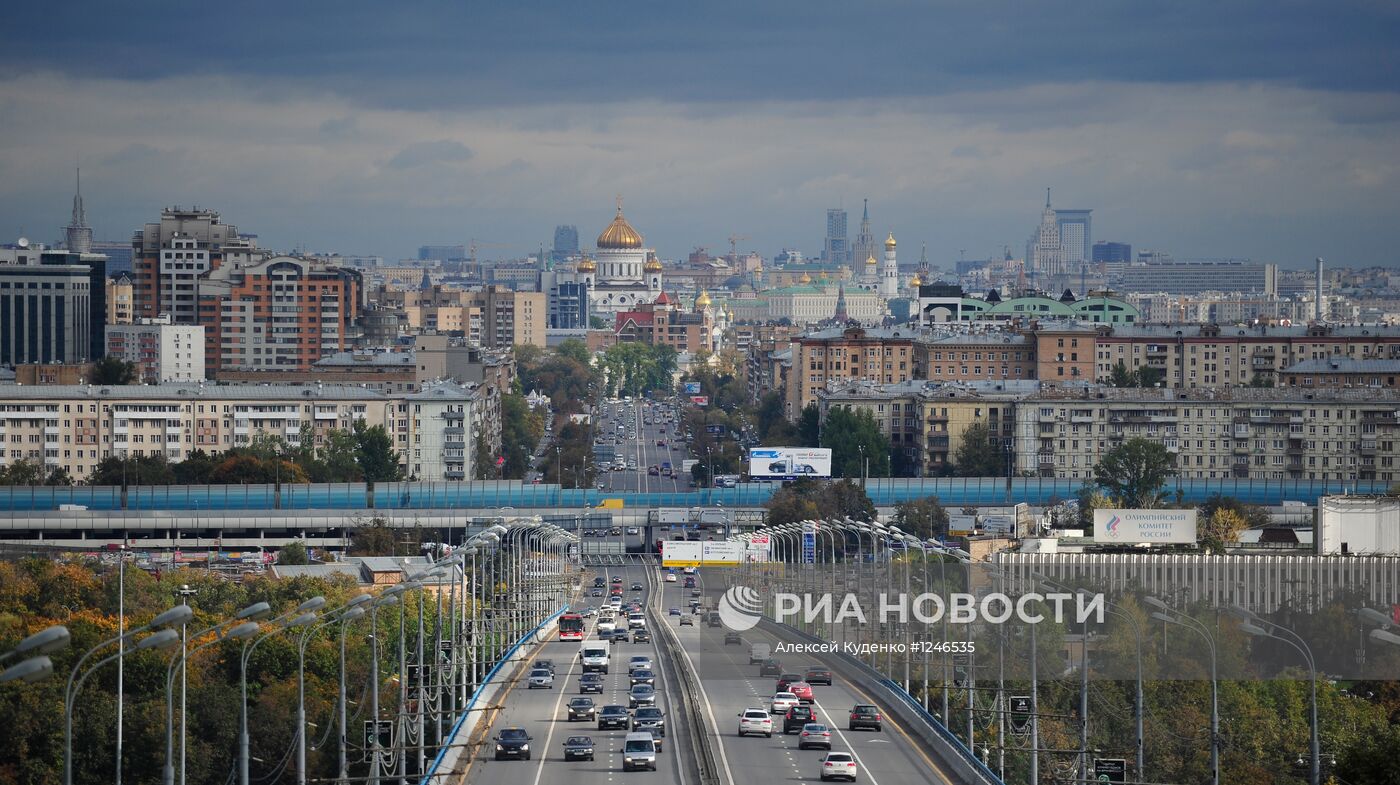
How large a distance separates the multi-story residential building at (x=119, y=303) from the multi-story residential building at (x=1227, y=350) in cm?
7053

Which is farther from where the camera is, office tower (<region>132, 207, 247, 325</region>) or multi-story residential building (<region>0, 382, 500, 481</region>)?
office tower (<region>132, 207, 247, 325</region>)

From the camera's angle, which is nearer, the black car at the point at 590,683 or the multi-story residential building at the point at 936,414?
the black car at the point at 590,683

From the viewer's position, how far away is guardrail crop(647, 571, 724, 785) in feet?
112

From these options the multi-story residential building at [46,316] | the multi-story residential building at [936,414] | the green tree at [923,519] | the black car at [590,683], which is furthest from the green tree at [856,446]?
the multi-story residential building at [46,316]

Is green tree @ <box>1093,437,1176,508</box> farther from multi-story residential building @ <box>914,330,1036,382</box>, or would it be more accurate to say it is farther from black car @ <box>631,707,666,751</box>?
black car @ <box>631,707,666,751</box>

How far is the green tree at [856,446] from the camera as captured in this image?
10350 centimetres

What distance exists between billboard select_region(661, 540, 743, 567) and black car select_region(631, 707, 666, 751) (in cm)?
3758

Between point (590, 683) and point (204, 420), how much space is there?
227 ft

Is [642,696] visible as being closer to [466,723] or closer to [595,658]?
[466,723]

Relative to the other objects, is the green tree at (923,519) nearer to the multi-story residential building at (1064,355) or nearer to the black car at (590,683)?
the black car at (590,683)

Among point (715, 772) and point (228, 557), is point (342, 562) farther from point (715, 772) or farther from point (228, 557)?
point (715, 772)

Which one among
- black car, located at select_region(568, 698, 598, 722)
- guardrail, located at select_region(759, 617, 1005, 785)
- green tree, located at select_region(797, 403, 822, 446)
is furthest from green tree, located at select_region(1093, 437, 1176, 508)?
black car, located at select_region(568, 698, 598, 722)

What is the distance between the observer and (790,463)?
333 ft

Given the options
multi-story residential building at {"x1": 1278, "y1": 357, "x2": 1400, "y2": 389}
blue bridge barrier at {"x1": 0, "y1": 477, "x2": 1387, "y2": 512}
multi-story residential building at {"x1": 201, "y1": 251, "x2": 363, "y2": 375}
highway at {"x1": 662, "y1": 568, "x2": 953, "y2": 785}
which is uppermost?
multi-story residential building at {"x1": 201, "y1": 251, "x2": 363, "y2": 375}
